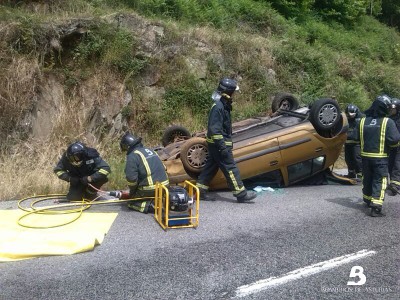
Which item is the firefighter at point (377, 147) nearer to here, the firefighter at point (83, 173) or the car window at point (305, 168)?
the car window at point (305, 168)

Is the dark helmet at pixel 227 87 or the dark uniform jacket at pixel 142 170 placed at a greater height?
the dark helmet at pixel 227 87

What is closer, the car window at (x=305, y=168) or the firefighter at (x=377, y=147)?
the firefighter at (x=377, y=147)

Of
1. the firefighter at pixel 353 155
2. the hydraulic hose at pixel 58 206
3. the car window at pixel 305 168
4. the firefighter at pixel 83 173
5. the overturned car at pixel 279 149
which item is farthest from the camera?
the firefighter at pixel 353 155

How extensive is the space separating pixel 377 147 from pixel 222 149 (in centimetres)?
226

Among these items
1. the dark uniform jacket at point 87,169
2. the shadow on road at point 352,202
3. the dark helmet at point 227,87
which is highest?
the dark helmet at point 227,87

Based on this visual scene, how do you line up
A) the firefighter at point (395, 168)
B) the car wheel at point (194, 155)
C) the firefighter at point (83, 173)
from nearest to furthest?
the firefighter at point (83, 173)
the car wheel at point (194, 155)
the firefighter at point (395, 168)

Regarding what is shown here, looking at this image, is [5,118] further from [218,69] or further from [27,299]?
[27,299]

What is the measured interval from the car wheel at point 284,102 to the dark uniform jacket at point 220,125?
2505 mm

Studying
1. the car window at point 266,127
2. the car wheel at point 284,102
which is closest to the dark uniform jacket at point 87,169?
the car window at point 266,127

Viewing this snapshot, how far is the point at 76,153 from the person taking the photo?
6582 mm

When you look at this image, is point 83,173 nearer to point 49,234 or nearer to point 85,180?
point 85,180

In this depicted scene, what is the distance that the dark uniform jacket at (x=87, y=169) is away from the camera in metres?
6.86

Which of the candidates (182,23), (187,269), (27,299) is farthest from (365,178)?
(182,23)

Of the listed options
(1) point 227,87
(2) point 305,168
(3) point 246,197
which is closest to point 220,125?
(1) point 227,87
